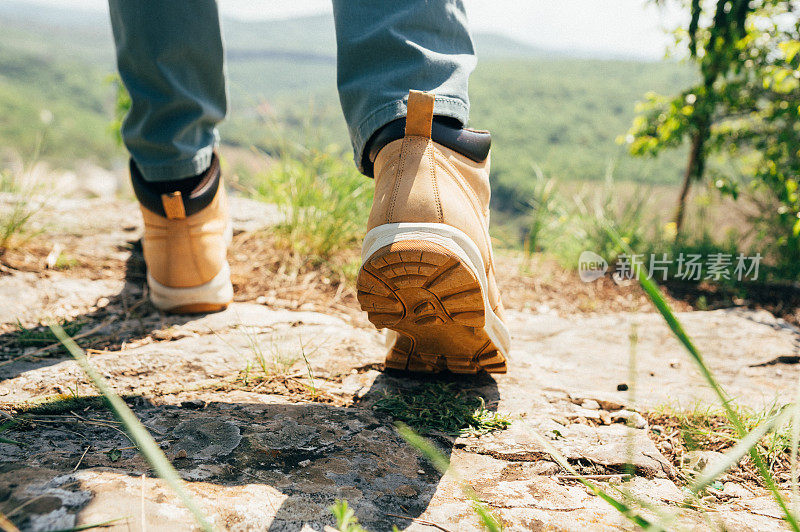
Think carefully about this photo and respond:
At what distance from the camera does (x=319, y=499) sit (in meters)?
0.74

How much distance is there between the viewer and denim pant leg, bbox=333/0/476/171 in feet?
3.33

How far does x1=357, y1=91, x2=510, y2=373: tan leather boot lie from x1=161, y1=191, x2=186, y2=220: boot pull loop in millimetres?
676

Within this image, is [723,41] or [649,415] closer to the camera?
[649,415]

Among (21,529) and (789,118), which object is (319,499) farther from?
(789,118)

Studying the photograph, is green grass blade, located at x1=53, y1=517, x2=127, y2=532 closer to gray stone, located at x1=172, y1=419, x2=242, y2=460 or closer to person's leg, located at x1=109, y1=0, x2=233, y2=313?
gray stone, located at x1=172, y1=419, x2=242, y2=460

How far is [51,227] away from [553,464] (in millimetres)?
1996

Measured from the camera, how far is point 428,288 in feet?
2.95

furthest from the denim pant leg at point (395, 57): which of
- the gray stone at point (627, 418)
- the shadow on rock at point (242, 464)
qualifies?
the gray stone at point (627, 418)

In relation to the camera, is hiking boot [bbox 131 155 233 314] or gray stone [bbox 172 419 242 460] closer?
gray stone [bbox 172 419 242 460]

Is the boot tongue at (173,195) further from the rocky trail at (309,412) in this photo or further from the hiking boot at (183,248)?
the rocky trail at (309,412)

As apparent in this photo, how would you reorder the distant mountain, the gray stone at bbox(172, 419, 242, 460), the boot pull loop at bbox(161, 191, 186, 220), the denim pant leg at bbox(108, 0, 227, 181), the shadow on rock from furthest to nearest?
the distant mountain < the boot pull loop at bbox(161, 191, 186, 220) < the denim pant leg at bbox(108, 0, 227, 181) < the gray stone at bbox(172, 419, 242, 460) < the shadow on rock

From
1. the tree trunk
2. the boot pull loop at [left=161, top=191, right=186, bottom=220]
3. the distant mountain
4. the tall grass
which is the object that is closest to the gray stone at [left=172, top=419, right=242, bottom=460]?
the boot pull loop at [left=161, top=191, right=186, bottom=220]

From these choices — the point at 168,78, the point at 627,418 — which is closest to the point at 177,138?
the point at 168,78

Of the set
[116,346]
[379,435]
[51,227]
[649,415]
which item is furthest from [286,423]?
[51,227]
